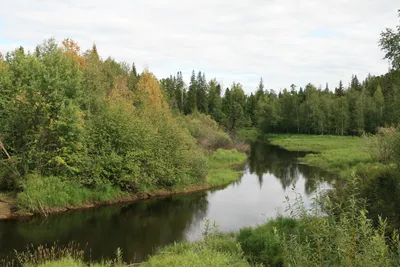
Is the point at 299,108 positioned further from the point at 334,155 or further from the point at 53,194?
the point at 53,194

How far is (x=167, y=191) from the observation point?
31.5 meters

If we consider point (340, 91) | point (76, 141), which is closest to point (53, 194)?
point (76, 141)

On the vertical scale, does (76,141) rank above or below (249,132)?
above

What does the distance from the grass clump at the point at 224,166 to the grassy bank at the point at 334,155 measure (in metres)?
9.48

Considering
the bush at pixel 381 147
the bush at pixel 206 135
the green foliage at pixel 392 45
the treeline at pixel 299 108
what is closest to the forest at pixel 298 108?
the treeline at pixel 299 108

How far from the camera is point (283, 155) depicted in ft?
187

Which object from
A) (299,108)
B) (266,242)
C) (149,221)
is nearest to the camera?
(266,242)

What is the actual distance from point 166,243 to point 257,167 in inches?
1097

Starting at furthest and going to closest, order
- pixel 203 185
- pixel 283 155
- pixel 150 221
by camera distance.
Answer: pixel 283 155
pixel 203 185
pixel 150 221

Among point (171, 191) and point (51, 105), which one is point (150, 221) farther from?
point (51, 105)

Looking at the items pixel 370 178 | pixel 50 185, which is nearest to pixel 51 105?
pixel 50 185

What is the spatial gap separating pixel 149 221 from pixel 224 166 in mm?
21318

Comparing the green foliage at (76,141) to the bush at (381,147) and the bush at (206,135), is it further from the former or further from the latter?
the bush at (381,147)

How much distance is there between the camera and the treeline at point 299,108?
76250mm
